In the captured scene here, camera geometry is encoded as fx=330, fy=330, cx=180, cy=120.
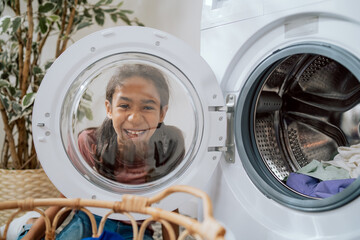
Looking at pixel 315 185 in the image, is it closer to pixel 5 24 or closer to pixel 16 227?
pixel 16 227

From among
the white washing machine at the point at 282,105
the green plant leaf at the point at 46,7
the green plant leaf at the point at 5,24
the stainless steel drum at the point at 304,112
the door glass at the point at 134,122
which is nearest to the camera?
the white washing machine at the point at 282,105

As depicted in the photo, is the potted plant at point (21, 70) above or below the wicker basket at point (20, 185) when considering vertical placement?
above

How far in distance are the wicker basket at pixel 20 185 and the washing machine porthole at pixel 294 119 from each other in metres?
0.78

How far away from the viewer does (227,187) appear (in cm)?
90

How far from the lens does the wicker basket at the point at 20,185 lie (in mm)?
1201

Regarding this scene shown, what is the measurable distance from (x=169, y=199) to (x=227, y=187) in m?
0.18

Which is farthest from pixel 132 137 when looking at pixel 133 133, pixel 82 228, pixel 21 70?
pixel 21 70

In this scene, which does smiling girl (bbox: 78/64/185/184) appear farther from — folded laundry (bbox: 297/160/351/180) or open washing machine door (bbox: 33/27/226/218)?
folded laundry (bbox: 297/160/351/180)

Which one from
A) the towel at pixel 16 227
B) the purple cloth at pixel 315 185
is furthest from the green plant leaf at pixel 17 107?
the purple cloth at pixel 315 185

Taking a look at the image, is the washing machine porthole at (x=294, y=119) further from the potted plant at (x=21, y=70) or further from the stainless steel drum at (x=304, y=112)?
the potted plant at (x=21, y=70)

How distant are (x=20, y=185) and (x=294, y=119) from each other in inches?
39.0

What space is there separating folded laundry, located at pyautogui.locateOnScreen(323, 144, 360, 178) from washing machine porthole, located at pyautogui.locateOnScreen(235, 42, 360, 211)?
0.01 meters

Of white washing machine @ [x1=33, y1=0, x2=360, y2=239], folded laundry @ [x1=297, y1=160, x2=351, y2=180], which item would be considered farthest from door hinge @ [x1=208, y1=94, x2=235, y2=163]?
folded laundry @ [x1=297, y1=160, x2=351, y2=180]

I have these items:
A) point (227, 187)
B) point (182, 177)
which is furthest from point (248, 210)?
point (182, 177)
